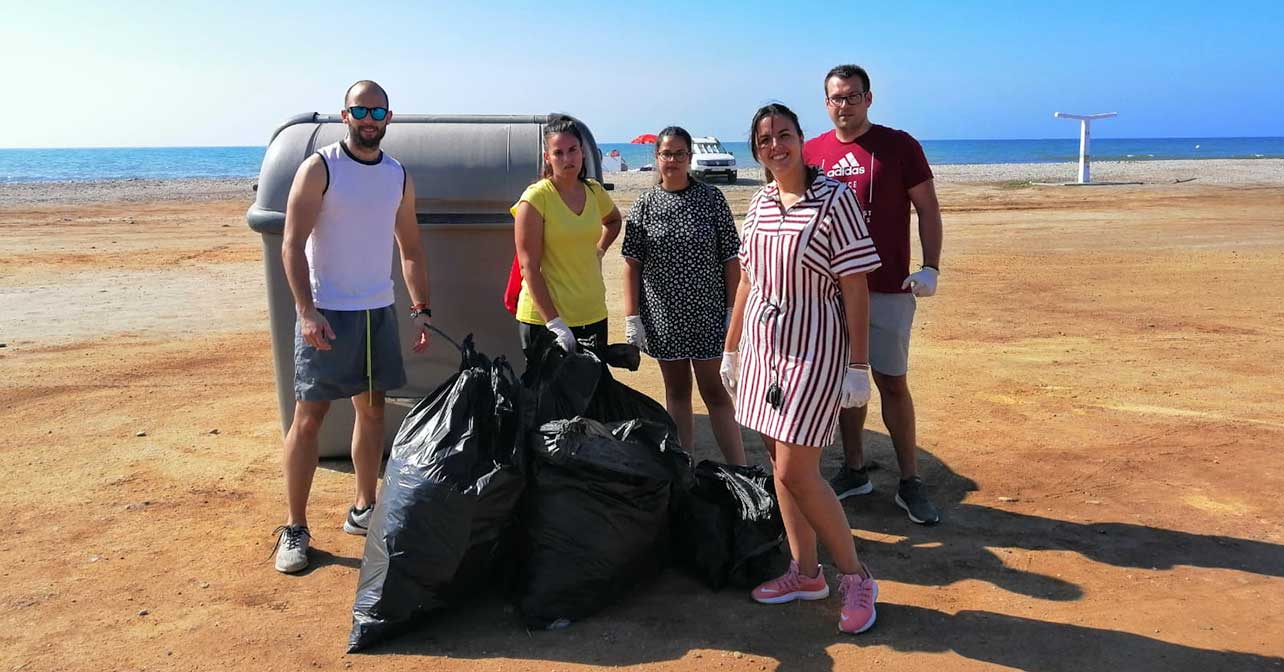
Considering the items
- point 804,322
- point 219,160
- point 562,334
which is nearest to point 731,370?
point 804,322

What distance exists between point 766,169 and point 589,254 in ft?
3.32

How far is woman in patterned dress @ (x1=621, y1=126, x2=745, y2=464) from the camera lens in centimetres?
407

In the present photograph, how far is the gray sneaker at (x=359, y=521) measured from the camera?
4066 millimetres

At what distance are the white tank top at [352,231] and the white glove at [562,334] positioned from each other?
645 millimetres

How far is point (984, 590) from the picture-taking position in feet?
11.6

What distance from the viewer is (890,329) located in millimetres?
4098

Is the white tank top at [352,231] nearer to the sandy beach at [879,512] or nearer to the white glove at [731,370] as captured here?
the sandy beach at [879,512]

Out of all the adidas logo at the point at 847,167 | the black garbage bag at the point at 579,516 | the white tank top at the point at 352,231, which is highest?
the adidas logo at the point at 847,167

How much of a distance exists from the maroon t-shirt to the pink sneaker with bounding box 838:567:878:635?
1282 millimetres

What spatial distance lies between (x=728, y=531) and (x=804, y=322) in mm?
903

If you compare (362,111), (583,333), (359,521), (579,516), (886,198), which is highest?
(362,111)

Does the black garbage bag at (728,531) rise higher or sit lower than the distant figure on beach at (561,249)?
lower

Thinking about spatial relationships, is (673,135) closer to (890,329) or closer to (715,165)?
(890,329)

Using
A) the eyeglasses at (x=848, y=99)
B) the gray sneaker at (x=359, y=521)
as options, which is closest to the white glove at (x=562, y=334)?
the gray sneaker at (x=359, y=521)
